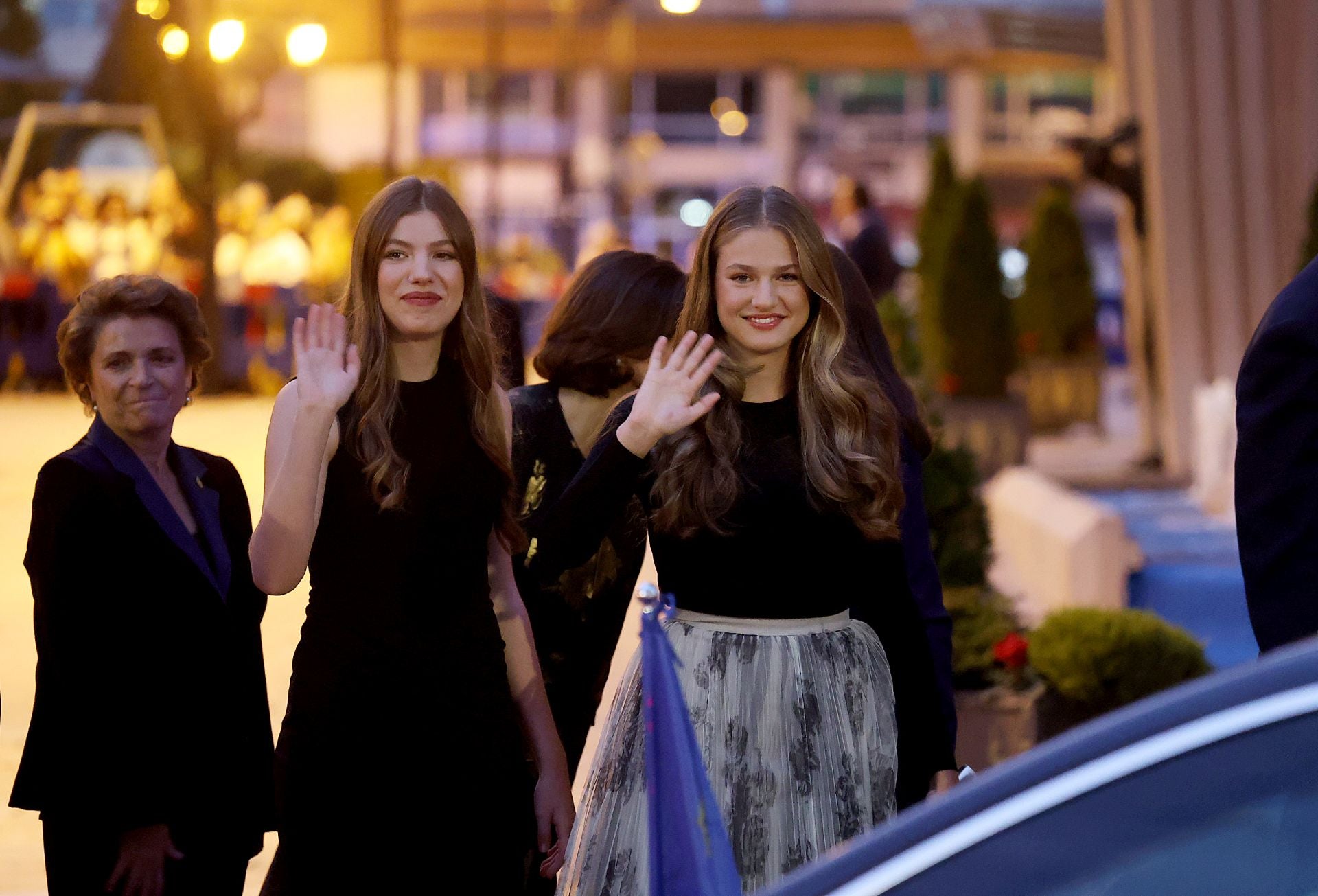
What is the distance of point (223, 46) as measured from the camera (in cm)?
1464

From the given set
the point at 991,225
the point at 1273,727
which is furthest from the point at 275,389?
the point at 1273,727

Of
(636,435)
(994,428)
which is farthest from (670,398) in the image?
(994,428)

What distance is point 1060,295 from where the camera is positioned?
22.5 m

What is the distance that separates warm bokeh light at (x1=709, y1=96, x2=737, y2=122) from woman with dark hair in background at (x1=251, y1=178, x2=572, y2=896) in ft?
238

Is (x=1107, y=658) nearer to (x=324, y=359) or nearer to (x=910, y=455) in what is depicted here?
(x=910, y=455)

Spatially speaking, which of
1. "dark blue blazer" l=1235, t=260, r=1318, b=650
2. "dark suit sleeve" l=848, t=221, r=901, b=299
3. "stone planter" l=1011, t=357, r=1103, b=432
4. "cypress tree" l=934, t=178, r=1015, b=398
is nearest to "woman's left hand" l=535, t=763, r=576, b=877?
"dark blue blazer" l=1235, t=260, r=1318, b=650

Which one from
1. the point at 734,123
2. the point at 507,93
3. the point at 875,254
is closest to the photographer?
the point at 875,254

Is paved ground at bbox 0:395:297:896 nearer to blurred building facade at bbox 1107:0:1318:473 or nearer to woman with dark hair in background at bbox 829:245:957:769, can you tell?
woman with dark hair in background at bbox 829:245:957:769

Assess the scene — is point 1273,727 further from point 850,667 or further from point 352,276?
point 352,276

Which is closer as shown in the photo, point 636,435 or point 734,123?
point 636,435

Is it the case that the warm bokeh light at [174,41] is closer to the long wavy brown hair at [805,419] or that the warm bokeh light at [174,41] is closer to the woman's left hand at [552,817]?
the long wavy brown hair at [805,419]

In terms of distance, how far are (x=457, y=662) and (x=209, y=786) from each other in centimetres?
52

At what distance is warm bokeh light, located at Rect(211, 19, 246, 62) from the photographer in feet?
47.8

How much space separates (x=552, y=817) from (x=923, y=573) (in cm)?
100
